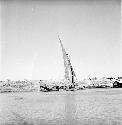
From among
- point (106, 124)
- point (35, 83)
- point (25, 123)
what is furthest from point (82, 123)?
point (35, 83)

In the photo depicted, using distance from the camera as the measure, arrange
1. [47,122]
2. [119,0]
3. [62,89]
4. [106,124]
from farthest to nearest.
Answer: [62,89] < [47,122] < [106,124] < [119,0]

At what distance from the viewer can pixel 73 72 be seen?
4275 centimetres

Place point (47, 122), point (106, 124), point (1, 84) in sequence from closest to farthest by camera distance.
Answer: point (106, 124) → point (47, 122) → point (1, 84)

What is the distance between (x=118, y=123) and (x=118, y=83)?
49.2 metres

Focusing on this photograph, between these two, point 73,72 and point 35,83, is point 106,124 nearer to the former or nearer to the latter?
point 73,72

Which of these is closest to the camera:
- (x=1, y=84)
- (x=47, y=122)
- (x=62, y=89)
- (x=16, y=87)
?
(x=47, y=122)

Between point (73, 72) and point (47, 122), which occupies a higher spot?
point (73, 72)

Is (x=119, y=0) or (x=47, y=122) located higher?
(x=119, y=0)

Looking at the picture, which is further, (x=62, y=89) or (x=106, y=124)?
(x=62, y=89)

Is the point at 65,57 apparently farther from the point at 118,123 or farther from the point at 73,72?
the point at 118,123

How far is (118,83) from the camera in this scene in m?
59.7

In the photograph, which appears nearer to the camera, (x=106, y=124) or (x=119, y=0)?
(x=119, y=0)

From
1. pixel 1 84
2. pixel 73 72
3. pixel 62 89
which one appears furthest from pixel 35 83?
pixel 73 72

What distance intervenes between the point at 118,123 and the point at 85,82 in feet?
189
